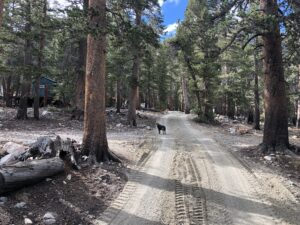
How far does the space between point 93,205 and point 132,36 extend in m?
4.96

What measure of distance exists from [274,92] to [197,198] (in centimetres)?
681

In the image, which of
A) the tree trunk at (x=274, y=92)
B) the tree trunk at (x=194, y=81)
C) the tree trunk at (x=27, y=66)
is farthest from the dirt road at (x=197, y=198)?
the tree trunk at (x=194, y=81)

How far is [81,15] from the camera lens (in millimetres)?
9000

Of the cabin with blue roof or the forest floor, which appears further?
the cabin with blue roof

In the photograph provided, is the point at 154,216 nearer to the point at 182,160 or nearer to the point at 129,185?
the point at 129,185

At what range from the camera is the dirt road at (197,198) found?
5.79 metres

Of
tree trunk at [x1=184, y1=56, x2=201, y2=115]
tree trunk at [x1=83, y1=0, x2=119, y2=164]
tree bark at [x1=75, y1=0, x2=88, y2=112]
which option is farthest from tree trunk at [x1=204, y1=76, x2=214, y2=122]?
tree trunk at [x1=83, y1=0, x2=119, y2=164]

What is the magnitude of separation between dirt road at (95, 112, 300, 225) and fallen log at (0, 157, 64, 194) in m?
1.69

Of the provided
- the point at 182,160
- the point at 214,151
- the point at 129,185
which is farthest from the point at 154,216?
the point at 214,151

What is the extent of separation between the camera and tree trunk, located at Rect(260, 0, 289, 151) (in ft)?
39.4

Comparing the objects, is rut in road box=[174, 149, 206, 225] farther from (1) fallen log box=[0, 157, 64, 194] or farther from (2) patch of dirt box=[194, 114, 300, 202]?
(1) fallen log box=[0, 157, 64, 194]

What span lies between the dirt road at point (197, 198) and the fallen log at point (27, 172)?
169cm

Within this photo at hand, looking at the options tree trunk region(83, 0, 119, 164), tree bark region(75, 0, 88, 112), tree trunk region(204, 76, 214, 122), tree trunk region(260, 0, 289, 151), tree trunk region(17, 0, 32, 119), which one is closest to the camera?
tree trunk region(83, 0, 119, 164)

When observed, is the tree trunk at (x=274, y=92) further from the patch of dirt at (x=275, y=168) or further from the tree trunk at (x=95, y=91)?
the tree trunk at (x=95, y=91)
